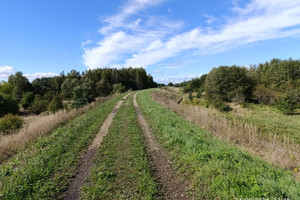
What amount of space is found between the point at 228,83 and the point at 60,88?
61.9 metres

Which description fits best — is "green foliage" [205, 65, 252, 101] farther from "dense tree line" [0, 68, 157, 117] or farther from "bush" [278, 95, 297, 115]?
"dense tree line" [0, 68, 157, 117]

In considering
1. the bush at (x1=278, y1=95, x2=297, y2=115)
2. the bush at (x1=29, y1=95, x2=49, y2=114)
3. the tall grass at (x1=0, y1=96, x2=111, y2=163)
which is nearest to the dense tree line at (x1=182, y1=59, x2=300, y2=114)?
Answer: the bush at (x1=278, y1=95, x2=297, y2=115)

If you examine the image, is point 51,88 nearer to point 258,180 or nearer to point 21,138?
point 21,138

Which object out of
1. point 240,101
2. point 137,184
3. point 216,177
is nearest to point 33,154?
point 137,184

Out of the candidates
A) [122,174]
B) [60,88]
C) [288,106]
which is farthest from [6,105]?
[288,106]

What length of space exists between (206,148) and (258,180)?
91.4 inches

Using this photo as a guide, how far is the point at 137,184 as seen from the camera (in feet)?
13.8

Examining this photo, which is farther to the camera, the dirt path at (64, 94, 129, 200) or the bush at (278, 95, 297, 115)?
the bush at (278, 95, 297, 115)

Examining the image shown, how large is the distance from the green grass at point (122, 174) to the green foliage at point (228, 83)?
105 ft

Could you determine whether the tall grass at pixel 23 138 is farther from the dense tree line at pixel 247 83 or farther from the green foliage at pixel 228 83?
the green foliage at pixel 228 83

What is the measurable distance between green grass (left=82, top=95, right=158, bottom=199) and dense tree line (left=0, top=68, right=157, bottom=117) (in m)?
17.7

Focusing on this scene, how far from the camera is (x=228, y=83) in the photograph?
33969mm

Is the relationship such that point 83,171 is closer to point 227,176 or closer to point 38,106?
point 227,176

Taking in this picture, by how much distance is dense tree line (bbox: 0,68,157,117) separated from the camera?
2490cm
